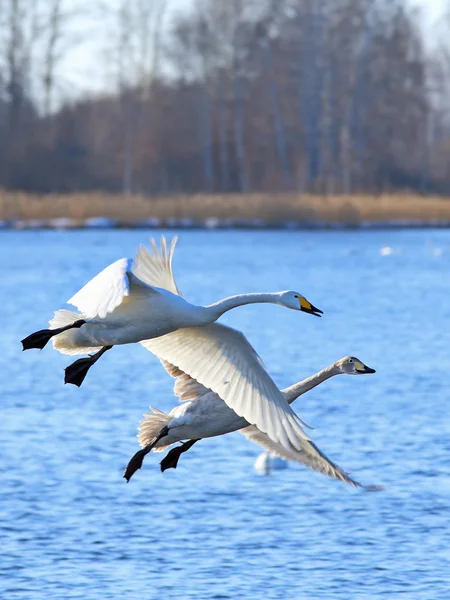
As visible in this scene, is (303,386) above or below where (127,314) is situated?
below

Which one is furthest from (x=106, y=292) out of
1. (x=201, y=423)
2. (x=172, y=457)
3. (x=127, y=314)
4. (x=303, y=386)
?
(x=303, y=386)

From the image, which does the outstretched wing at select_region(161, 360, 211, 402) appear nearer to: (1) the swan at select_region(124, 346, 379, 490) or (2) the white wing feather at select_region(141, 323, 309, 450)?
(1) the swan at select_region(124, 346, 379, 490)

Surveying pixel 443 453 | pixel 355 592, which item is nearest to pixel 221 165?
pixel 443 453

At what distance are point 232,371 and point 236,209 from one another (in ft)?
102

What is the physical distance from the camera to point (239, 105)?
5369 cm

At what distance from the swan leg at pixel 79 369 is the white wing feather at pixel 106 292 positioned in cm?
90

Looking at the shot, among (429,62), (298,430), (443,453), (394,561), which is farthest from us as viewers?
(429,62)

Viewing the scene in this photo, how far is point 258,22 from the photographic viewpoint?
5356 centimetres

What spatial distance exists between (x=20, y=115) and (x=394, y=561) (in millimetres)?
46446

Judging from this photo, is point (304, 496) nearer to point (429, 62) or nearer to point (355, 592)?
point (355, 592)

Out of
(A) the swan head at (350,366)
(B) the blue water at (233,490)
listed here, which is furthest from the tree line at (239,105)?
(A) the swan head at (350,366)

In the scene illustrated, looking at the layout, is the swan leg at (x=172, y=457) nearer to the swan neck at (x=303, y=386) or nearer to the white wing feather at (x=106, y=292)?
the swan neck at (x=303, y=386)

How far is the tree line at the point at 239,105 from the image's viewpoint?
174 ft

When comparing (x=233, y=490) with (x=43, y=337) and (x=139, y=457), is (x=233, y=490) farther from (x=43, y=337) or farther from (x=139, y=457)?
(x=43, y=337)
